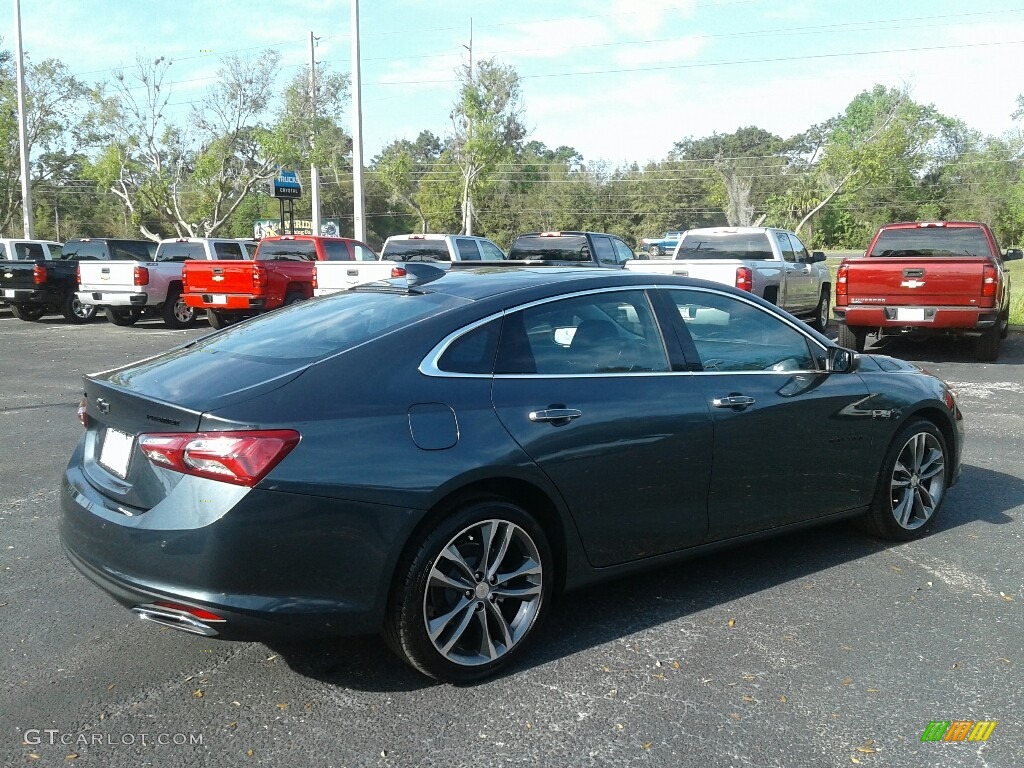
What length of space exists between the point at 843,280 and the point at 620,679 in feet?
33.4

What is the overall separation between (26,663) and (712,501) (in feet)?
9.81

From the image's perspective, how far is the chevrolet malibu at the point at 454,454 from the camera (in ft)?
10.3

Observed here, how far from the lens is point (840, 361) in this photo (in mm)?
4852

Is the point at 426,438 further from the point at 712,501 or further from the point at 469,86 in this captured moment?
the point at 469,86

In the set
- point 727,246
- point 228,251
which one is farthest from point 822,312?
point 228,251

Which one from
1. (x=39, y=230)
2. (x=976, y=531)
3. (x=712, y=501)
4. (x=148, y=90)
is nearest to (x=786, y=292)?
(x=976, y=531)

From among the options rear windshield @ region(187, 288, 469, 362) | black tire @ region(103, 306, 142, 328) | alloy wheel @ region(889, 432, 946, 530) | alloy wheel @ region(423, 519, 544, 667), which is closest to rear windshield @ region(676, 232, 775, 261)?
alloy wheel @ region(889, 432, 946, 530)

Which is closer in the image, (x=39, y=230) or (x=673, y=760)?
(x=673, y=760)

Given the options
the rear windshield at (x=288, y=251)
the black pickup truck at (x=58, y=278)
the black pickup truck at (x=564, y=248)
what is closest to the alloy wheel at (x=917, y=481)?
the black pickup truck at (x=564, y=248)

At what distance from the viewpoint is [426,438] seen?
11.1 feet

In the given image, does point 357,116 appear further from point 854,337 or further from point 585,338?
point 585,338

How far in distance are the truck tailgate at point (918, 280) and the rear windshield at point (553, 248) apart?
17.2ft

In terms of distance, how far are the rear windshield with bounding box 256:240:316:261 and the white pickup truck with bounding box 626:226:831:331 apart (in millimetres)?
7171

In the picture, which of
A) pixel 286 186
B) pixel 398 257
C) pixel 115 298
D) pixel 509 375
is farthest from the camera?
pixel 286 186
